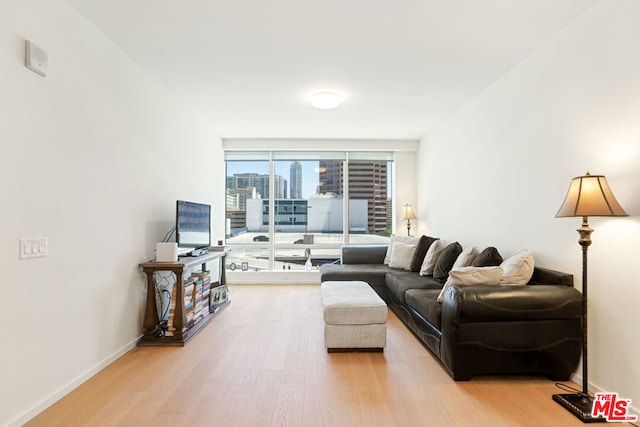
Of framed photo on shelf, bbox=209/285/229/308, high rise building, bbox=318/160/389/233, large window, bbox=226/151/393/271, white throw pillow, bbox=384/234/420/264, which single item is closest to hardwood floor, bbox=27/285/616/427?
framed photo on shelf, bbox=209/285/229/308

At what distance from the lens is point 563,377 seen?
2438 millimetres

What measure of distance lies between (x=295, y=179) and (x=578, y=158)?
4612 millimetres

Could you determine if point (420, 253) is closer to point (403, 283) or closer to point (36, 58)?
point (403, 283)

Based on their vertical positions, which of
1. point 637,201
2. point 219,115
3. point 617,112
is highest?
point 219,115

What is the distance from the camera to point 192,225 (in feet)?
13.0

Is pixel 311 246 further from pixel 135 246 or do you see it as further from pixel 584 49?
pixel 584 49

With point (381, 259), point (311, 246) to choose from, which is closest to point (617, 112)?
point (381, 259)

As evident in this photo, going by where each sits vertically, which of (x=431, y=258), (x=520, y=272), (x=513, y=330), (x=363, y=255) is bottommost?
(x=513, y=330)

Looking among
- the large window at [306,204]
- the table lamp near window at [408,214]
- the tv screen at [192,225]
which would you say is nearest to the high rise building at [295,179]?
the large window at [306,204]

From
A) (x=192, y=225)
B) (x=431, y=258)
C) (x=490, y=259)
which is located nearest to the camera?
(x=490, y=259)

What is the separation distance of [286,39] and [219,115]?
2261 millimetres

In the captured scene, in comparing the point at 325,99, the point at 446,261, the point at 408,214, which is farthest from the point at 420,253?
the point at 325,99

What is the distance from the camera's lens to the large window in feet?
20.9

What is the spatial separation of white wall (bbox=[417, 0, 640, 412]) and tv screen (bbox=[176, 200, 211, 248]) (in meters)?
3.27
